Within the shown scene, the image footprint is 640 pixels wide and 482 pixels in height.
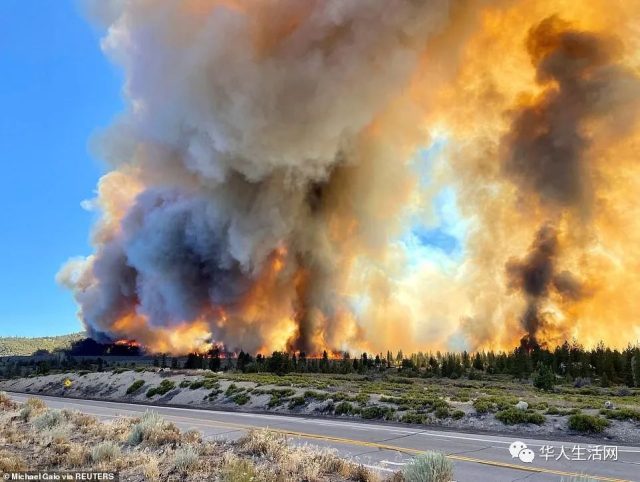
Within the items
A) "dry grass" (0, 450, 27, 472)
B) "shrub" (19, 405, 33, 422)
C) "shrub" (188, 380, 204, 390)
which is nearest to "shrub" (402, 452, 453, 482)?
"dry grass" (0, 450, 27, 472)

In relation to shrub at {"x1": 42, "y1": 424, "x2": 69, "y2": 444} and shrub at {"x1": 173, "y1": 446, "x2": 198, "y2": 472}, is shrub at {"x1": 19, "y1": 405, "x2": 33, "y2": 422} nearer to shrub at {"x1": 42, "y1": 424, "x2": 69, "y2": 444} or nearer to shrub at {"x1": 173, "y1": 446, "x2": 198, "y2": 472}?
shrub at {"x1": 42, "y1": 424, "x2": 69, "y2": 444}

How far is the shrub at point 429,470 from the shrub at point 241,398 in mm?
24447

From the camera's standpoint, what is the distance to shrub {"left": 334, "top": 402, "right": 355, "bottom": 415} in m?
25.3

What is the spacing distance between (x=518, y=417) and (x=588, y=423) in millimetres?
2709

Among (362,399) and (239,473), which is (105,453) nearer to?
(239,473)

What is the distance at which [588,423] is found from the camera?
18.7 meters

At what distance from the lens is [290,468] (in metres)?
10.3

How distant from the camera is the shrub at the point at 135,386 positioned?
4300 cm

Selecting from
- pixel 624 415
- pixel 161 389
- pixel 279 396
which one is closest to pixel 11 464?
pixel 279 396

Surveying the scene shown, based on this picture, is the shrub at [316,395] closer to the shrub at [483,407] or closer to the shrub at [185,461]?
the shrub at [483,407]

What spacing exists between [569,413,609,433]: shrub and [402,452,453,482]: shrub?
41.1 feet

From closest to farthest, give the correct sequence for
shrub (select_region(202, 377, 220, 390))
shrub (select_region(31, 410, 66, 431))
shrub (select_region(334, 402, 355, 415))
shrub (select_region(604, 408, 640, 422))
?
shrub (select_region(31, 410, 66, 431)) < shrub (select_region(604, 408, 640, 422)) < shrub (select_region(334, 402, 355, 415)) < shrub (select_region(202, 377, 220, 390))

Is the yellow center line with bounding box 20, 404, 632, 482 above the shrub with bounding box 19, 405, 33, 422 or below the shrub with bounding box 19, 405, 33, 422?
above

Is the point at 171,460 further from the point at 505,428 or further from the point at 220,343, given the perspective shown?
the point at 220,343
